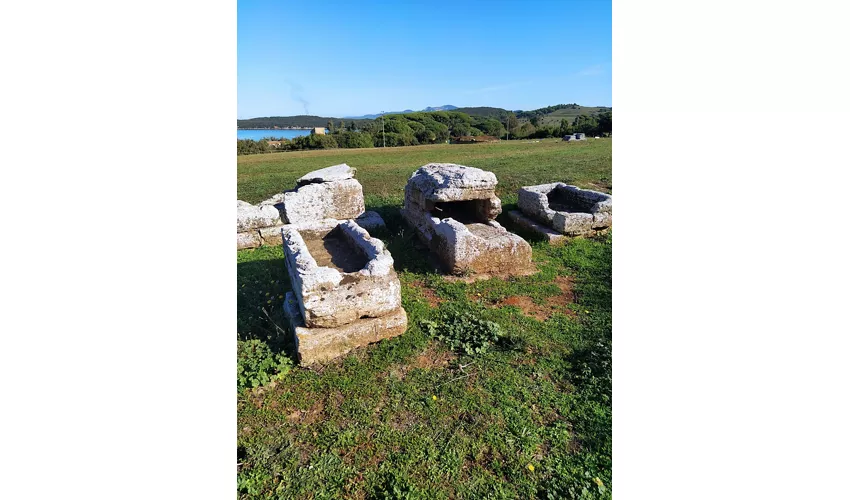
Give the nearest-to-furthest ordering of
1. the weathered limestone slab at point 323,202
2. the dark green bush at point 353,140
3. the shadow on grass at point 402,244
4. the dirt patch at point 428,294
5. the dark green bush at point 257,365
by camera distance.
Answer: the dark green bush at point 257,365 → the dirt patch at point 428,294 → the shadow on grass at point 402,244 → the weathered limestone slab at point 323,202 → the dark green bush at point 353,140

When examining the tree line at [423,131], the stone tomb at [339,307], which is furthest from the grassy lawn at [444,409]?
the tree line at [423,131]

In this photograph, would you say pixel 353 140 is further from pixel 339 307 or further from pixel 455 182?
pixel 339 307

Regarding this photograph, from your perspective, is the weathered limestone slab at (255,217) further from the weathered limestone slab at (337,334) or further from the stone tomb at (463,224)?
the weathered limestone slab at (337,334)

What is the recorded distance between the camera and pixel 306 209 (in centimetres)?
874

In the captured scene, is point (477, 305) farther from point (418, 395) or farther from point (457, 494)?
point (457, 494)

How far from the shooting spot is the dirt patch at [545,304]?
5449 millimetres

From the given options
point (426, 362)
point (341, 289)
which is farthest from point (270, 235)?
Result: point (426, 362)

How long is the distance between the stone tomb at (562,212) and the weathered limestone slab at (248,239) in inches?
216

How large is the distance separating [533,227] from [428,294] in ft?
11.6

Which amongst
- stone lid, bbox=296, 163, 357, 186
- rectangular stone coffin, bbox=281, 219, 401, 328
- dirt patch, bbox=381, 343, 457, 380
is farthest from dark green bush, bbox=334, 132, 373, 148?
dirt patch, bbox=381, 343, 457, 380

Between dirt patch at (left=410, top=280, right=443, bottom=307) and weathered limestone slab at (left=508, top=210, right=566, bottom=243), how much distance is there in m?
→ 3.11

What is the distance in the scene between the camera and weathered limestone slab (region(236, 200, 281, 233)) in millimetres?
7953

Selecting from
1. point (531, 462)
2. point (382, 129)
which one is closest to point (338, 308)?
point (531, 462)

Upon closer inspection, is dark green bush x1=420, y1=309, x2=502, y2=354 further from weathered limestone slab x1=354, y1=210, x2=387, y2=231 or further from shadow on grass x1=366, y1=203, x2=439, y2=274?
weathered limestone slab x1=354, y1=210, x2=387, y2=231
